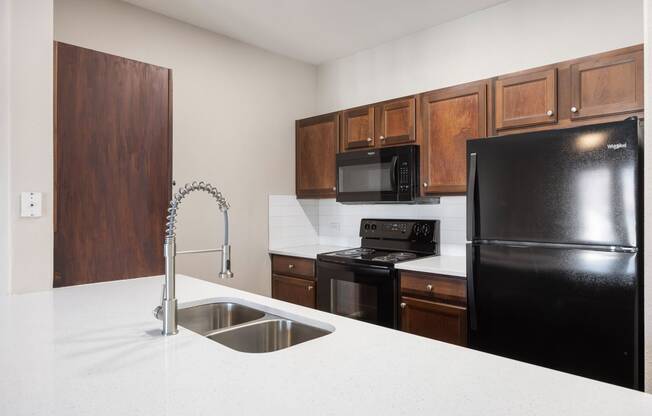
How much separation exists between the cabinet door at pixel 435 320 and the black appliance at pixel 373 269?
0.27 ft

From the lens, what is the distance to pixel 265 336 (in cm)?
146

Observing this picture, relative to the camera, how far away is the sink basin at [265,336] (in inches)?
54.5

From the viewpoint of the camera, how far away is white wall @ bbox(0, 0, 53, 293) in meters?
1.66

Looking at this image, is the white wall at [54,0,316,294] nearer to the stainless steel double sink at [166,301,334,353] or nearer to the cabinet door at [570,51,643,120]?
the stainless steel double sink at [166,301,334,353]

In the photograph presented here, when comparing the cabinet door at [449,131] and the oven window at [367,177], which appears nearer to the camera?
the cabinet door at [449,131]

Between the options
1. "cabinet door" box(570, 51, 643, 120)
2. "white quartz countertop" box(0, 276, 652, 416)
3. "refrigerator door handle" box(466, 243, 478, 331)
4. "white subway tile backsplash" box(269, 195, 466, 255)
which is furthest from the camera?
"white subway tile backsplash" box(269, 195, 466, 255)

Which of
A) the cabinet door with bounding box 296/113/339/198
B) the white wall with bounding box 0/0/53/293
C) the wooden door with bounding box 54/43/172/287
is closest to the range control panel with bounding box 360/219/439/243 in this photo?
the cabinet door with bounding box 296/113/339/198

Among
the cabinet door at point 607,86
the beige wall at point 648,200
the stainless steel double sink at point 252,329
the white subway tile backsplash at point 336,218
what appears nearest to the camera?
the beige wall at point 648,200

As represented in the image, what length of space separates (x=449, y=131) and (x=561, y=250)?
109cm

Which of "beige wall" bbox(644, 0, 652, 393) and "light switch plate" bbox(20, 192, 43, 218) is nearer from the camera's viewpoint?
"beige wall" bbox(644, 0, 652, 393)

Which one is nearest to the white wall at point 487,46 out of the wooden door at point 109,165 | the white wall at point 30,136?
the wooden door at point 109,165

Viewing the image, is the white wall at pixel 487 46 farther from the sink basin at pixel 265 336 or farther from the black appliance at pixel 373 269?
the sink basin at pixel 265 336

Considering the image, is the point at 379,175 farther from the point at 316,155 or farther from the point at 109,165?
the point at 109,165

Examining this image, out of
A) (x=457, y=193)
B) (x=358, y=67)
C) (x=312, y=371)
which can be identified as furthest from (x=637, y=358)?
(x=358, y=67)
